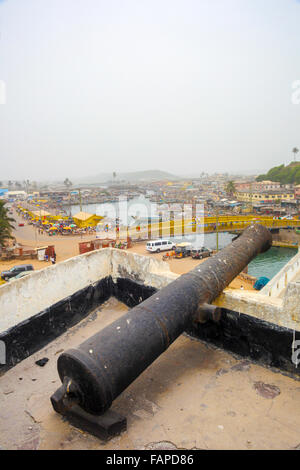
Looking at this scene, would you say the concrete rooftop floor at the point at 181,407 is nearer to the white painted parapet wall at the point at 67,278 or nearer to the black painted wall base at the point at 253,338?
the black painted wall base at the point at 253,338

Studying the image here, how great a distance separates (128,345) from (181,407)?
3.62ft

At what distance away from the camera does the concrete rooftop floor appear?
9.63 feet

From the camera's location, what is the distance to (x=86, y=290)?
5.84 metres

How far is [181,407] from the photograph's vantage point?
134 inches

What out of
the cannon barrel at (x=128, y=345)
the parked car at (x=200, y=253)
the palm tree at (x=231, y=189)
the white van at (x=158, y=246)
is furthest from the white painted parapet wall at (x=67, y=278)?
the palm tree at (x=231, y=189)

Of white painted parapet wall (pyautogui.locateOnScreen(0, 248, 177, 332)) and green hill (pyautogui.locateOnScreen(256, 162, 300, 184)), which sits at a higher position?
green hill (pyautogui.locateOnScreen(256, 162, 300, 184))

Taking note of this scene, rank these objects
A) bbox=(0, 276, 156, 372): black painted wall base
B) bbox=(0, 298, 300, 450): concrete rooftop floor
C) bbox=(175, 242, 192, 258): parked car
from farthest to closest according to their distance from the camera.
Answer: bbox=(175, 242, 192, 258): parked car → bbox=(0, 276, 156, 372): black painted wall base → bbox=(0, 298, 300, 450): concrete rooftop floor

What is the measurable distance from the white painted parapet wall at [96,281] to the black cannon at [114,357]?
2.20 ft

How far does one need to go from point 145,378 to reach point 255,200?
3127 inches

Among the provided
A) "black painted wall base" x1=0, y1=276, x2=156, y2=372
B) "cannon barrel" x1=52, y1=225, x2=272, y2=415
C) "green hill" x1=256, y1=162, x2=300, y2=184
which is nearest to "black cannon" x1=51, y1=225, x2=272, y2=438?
"cannon barrel" x1=52, y1=225, x2=272, y2=415

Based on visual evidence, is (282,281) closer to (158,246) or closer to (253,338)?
(253,338)

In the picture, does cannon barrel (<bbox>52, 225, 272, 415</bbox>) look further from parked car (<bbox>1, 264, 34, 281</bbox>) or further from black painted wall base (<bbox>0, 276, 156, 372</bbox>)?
parked car (<bbox>1, 264, 34, 281</bbox>)
